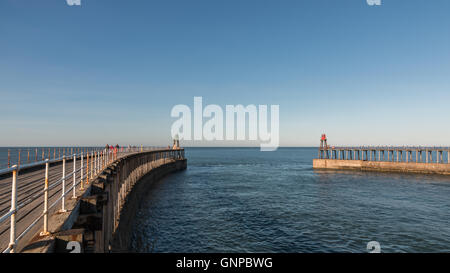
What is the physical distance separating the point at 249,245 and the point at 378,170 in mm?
54869

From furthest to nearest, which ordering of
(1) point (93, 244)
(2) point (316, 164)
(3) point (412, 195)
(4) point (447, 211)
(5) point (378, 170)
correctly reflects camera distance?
(2) point (316, 164) < (5) point (378, 170) < (3) point (412, 195) < (4) point (447, 211) < (1) point (93, 244)

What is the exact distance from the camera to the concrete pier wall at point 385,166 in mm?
50287

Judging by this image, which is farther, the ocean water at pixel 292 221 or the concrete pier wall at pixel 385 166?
the concrete pier wall at pixel 385 166

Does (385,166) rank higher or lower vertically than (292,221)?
higher

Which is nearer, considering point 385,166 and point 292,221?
point 292,221

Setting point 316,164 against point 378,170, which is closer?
point 378,170

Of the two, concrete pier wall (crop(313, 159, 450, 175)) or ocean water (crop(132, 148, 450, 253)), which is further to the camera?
concrete pier wall (crop(313, 159, 450, 175))

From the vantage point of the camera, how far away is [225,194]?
1208 inches

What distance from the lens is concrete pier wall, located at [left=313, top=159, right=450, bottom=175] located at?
50.3m

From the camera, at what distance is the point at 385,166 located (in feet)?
187

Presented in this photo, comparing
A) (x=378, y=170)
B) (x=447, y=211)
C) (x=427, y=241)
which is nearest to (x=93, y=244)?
(x=427, y=241)
